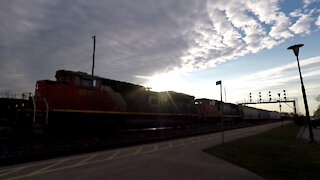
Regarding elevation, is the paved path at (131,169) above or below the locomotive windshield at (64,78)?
below

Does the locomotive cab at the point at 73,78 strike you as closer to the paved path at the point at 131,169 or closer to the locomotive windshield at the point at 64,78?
the locomotive windshield at the point at 64,78

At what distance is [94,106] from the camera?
15258 mm

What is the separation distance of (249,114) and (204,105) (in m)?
28.3

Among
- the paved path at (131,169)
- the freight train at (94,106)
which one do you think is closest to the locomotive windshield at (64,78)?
the freight train at (94,106)

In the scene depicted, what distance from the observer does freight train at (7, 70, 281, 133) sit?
12.6 m

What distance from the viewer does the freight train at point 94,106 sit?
41.3 feet

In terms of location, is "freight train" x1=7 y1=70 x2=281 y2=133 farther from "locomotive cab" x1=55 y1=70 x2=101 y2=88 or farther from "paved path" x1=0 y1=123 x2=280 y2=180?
"paved path" x1=0 y1=123 x2=280 y2=180

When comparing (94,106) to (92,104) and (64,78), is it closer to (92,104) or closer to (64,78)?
(92,104)

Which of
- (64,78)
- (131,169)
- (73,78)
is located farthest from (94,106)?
(131,169)

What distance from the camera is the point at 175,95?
25469 mm

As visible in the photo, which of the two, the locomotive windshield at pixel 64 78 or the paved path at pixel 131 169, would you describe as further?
the locomotive windshield at pixel 64 78

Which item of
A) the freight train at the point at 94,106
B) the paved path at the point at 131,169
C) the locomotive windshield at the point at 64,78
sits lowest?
the paved path at the point at 131,169

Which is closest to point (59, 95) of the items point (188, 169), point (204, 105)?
point (188, 169)

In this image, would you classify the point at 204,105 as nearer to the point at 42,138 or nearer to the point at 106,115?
the point at 106,115
